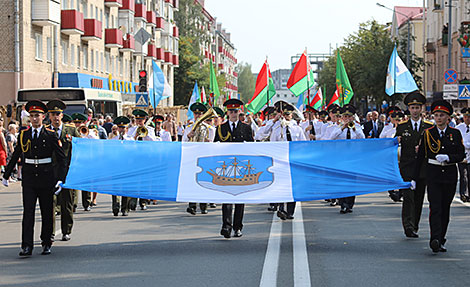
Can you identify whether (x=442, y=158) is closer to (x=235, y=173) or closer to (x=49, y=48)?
(x=235, y=173)

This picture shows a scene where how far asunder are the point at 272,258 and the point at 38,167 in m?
3.28

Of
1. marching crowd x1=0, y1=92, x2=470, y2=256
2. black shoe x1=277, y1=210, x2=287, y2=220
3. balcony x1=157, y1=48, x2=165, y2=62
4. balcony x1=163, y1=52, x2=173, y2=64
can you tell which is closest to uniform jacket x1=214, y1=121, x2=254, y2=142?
marching crowd x1=0, y1=92, x2=470, y2=256

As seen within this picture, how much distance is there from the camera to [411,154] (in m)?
12.3

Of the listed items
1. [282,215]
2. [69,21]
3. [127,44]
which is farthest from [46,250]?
[127,44]

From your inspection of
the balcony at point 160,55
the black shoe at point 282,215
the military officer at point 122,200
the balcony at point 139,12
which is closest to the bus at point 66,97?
the military officer at point 122,200

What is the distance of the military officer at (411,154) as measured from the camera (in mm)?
11945

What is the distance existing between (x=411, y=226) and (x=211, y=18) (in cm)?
11682

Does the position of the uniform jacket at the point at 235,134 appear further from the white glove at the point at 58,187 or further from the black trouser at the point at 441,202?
the black trouser at the point at 441,202

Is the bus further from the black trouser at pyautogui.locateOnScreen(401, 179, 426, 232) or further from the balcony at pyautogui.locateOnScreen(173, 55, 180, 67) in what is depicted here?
the balcony at pyautogui.locateOnScreen(173, 55, 180, 67)

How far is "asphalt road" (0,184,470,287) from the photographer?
880cm

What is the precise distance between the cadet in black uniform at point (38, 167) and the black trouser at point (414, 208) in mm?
4959

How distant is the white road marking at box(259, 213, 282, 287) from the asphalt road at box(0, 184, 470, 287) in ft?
0.04

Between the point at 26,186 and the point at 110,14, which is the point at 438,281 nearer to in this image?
the point at 26,186

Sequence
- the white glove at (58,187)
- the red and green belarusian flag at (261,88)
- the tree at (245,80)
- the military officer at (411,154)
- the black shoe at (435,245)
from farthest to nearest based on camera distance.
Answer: the tree at (245,80), the red and green belarusian flag at (261,88), the military officer at (411,154), the white glove at (58,187), the black shoe at (435,245)
